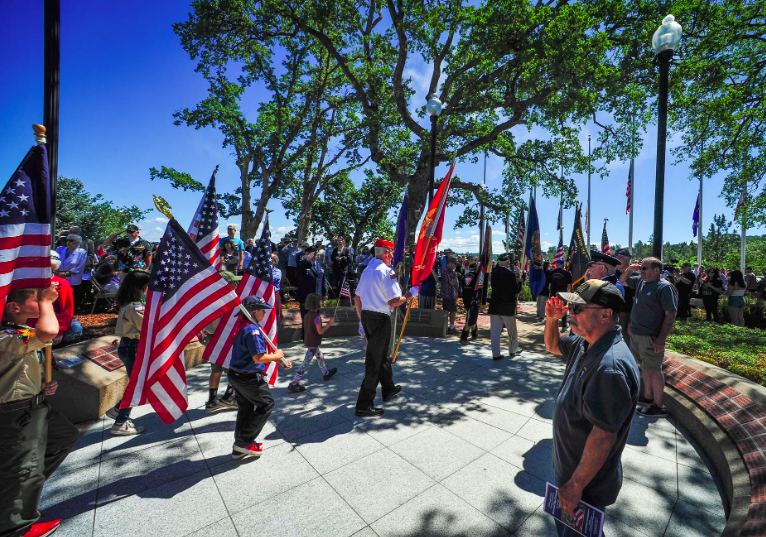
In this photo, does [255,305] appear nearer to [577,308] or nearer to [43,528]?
[43,528]

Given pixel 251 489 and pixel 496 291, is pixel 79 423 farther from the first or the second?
pixel 496 291

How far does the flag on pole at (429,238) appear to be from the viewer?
6031 mm

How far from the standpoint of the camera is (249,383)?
3.58 meters

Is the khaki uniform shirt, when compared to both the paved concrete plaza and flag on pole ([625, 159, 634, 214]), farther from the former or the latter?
flag on pole ([625, 159, 634, 214])

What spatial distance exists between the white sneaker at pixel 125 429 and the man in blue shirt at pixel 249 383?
1.40 meters

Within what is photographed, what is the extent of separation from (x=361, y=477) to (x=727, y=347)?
751 cm

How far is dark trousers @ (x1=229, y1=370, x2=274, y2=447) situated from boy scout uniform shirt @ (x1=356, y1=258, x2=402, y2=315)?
1.71 metres

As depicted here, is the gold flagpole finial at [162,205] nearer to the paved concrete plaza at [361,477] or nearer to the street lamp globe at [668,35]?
the paved concrete plaza at [361,477]

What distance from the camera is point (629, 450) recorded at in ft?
12.6

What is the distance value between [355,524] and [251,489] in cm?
102

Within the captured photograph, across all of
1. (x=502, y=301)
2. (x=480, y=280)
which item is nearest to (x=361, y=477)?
(x=502, y=301)

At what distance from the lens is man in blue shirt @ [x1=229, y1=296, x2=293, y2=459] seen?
3482 mm

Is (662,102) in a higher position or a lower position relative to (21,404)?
higher

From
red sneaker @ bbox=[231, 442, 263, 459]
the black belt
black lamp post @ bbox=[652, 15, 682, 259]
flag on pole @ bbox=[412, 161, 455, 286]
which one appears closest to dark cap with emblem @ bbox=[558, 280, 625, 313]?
red sneaker @ bbox=[231, 442, 263, 459]
